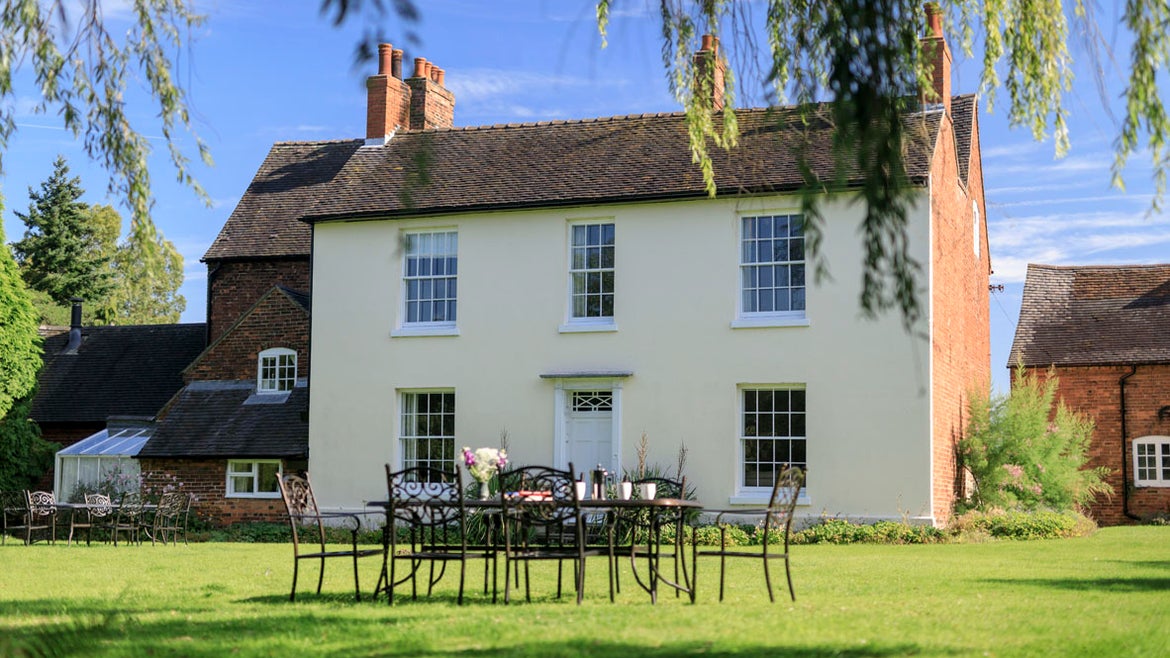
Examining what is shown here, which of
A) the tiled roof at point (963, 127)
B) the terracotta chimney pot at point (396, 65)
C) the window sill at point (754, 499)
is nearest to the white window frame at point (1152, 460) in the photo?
the tiled roof at point (963, 127)

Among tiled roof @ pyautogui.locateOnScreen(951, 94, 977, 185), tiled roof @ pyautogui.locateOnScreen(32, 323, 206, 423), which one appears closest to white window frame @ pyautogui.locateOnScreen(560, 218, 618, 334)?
tiled roof @ pyautogui.locateOnScreen(951, 94, 977, 185)

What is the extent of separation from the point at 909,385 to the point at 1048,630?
37.3 feet

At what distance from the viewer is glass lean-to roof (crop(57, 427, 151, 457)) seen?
25219 mm

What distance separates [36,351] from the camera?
26.4 metres

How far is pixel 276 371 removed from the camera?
24172 millimetres

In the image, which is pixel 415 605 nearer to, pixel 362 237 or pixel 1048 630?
pixel 1048 630

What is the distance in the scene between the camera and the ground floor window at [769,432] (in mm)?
20047

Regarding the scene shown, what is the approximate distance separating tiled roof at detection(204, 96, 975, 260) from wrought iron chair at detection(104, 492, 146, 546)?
18.4ft

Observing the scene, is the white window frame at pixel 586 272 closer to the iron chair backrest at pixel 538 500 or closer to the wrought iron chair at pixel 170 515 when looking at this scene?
the wrought iron chair at pixel 170 515

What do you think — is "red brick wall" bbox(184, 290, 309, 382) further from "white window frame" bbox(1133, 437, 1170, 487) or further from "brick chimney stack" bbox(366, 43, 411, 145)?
"white window frame" bbox(1133, 437, 1170, 487)

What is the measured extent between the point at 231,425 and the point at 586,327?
7.14 m

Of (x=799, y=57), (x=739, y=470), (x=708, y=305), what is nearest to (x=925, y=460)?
(x=739, y=470)

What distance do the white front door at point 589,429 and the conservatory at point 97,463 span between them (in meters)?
9.16

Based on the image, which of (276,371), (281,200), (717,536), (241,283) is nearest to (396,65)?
(281,200)
